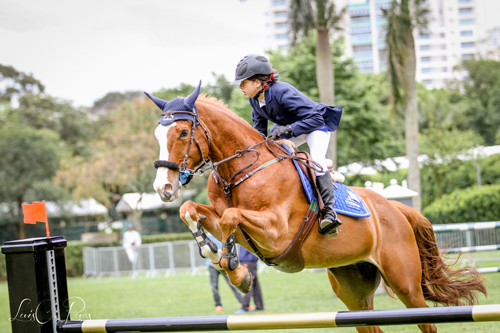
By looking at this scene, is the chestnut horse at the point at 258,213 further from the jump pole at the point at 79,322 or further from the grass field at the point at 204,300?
the grass field at the point at 204,300

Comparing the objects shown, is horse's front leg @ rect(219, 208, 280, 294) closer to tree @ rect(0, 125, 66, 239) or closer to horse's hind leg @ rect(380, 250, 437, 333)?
horse's hind leg @ rect(380, 250, 437, 333)

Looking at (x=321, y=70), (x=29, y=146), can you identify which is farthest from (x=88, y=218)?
(x=321, y=70)

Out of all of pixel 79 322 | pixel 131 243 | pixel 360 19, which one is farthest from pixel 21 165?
pixel 360 19

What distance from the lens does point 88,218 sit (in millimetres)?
36656

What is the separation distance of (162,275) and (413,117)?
38.1 feet

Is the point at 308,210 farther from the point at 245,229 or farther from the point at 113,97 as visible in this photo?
the point at 113,97

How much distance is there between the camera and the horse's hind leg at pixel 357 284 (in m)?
4.56

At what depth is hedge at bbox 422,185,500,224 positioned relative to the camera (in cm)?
1941

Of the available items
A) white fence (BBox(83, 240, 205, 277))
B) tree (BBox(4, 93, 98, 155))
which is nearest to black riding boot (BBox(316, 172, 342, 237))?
white fence (BBox(83, 240, 205, 277))

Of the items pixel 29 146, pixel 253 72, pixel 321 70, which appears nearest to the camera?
pixel 253 72

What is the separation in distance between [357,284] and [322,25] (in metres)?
10.1

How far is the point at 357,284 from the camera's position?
4582mm

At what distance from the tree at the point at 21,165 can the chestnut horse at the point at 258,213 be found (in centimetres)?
2927

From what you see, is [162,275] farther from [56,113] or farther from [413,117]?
[56,113]
